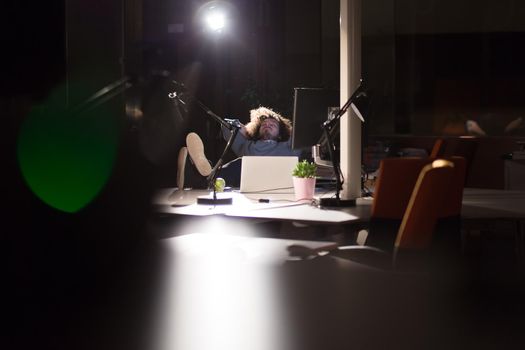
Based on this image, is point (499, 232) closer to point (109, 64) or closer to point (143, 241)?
point (109, 64)

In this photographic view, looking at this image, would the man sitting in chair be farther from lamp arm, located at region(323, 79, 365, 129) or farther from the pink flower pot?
lamp arm, located at region(323, 79, 365, 129)

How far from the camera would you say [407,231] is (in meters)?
2.77

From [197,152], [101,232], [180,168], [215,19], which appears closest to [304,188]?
[197,152]

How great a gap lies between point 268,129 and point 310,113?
4.57ft

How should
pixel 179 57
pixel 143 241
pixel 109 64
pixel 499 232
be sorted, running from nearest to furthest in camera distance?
pixel 143 241 → pixel 109 64 → pixel 499 232 → pixel 179 57

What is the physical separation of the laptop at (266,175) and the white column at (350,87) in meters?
0.35

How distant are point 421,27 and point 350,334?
8.87 meters

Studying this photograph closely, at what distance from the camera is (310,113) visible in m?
4.40

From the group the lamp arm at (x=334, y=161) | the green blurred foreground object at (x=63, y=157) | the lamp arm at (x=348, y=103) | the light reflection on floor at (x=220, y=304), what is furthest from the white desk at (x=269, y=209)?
the green blurred foreground object at (x=63, y=157)

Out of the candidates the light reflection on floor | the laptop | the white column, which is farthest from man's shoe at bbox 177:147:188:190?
the light reflection on floor

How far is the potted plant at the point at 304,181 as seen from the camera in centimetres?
407

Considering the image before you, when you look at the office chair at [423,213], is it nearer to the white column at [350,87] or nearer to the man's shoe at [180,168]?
the white column at [350,87]

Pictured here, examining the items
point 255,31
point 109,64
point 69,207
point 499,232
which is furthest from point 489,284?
point 255,31

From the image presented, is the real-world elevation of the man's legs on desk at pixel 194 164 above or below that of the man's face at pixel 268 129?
below
